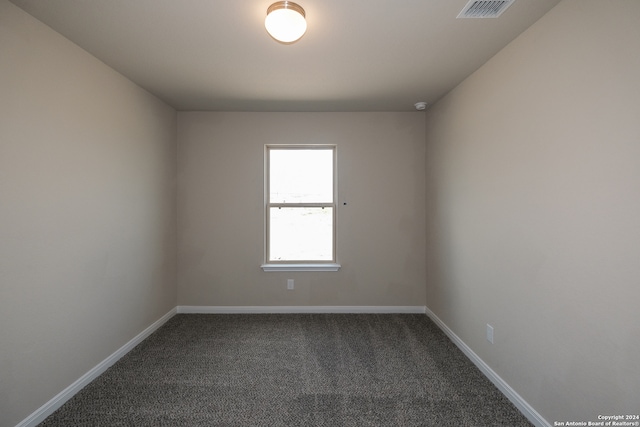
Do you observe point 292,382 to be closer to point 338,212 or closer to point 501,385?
point 501,385

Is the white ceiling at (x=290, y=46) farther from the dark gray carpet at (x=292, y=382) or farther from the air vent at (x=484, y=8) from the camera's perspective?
the dark gray carpet at (x=292, y=382)

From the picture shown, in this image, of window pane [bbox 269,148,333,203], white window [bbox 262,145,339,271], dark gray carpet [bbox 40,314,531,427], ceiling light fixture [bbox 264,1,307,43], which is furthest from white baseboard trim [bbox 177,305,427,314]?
ceiling light fixture [bbox 264,1,307,43]

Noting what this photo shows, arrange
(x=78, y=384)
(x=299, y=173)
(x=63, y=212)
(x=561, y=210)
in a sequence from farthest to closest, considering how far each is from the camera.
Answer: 1. (x=299, y=173)
2. (x=78, y=384)
3. (x=63, y=212)
4. (x=561, y=210)

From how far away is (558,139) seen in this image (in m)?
1.69

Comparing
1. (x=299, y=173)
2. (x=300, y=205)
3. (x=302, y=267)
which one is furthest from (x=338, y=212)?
(x=302, y=267)

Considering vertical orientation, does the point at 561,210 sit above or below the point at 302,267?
above

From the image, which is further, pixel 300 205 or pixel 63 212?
pixel 300 205

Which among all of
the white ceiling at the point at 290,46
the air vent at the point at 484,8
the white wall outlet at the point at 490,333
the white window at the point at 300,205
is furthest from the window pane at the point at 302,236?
the air vent at the point at 484,8

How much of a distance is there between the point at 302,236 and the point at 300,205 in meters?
0.40

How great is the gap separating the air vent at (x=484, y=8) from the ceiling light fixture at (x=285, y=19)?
0.97 m

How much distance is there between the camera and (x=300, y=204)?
381 cm

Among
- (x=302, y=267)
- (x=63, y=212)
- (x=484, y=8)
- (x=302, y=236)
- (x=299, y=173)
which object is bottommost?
(x=302, y=267)

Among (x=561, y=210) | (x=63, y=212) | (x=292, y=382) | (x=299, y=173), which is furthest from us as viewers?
(x=299, y=173)

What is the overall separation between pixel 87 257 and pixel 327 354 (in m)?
2.13
